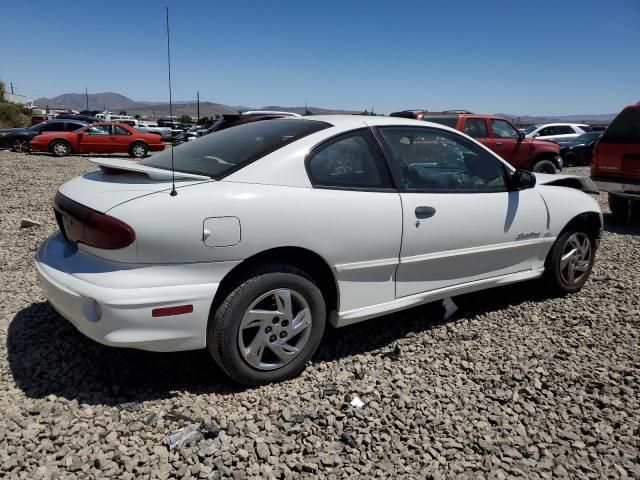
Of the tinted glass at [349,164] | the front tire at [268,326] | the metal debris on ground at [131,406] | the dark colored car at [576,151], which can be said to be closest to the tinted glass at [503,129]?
the dark colored car at [576,151]

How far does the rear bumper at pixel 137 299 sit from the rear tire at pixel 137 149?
18.1 metres

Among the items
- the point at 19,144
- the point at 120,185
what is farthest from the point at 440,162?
the point at 19,144

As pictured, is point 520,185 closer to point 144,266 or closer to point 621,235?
point 144,266

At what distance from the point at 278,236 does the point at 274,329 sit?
52 centimetres

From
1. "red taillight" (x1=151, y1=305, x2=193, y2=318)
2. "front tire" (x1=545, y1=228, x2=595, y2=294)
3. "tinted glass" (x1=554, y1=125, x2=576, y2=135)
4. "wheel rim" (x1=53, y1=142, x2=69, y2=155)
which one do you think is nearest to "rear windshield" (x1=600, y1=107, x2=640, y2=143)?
"front tire" (x1=545, y1=228, x2=595, y2=294)

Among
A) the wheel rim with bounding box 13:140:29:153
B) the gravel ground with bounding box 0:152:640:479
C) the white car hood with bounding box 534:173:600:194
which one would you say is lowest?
the wheel rim with bounding box 13:140:29:153

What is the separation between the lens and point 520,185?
3904 millimetres

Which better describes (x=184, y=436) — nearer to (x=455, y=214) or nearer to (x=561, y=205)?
(x=455, y=214)

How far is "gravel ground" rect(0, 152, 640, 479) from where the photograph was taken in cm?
234

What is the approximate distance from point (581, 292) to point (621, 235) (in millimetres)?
3290

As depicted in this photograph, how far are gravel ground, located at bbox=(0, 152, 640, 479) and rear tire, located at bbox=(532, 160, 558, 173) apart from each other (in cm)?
932

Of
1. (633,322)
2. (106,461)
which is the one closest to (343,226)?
(106,461)

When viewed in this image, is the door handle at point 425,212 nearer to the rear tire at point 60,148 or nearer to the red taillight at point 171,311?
the red taillight at point 171,311

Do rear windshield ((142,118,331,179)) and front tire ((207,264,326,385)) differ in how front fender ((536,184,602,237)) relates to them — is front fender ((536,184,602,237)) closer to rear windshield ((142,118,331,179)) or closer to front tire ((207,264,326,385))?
rear windshield ((142,118,331,179))
